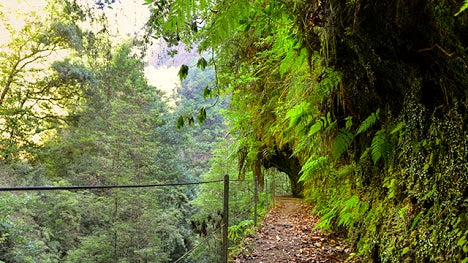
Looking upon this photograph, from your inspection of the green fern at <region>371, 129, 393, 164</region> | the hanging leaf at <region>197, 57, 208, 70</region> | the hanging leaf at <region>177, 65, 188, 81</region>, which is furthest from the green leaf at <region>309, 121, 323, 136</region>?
the hanging leaf at <region>177, 65, 188, 81</region>

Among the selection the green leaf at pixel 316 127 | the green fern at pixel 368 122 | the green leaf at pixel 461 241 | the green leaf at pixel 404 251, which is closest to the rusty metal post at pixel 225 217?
the green leaf at pixel 316 127

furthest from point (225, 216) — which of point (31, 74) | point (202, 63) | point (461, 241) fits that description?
point (31, 74)

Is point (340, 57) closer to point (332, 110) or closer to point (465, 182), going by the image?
point (332, 110)

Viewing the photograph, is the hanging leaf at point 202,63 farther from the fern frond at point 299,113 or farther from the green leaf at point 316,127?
the green leaf at point 316,127

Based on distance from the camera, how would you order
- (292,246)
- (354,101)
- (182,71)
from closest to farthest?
(182,71) < (354,101) < (292,246)

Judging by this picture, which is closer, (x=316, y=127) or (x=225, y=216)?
(x=316, y=127)

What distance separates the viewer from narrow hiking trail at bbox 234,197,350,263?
387 centimetres

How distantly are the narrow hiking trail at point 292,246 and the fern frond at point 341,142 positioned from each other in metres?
1.56

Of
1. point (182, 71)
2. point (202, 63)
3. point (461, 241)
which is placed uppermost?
point (202, 63)

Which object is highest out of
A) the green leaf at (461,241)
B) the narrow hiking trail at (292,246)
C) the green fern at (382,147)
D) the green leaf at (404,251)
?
the green fern at (382,147)

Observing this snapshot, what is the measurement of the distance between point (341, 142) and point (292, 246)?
247 centimetres

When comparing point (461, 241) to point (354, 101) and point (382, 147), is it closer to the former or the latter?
point (382, 147)

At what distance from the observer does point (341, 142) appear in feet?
8.84

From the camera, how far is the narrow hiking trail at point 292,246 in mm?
3871
